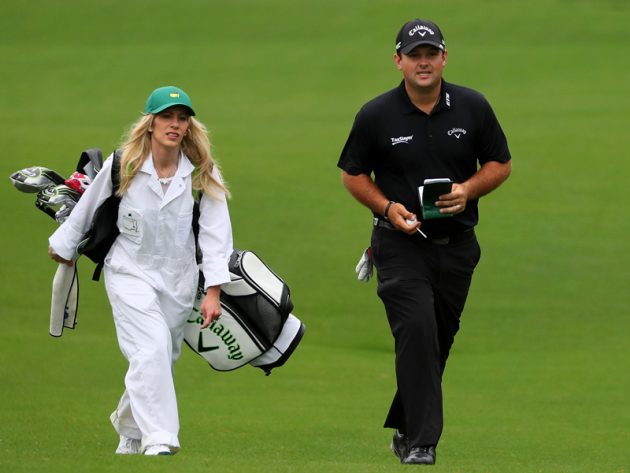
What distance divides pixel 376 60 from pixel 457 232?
2856cm

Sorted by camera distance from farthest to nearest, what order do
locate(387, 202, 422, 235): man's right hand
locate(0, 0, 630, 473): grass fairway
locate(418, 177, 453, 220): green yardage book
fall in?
locate(0, 0, 630, 473): grass fairway
locate(387, 202, 422, 235): man's right hand
locate(418, 177, 453, 220): green yardage book

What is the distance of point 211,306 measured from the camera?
8.81m

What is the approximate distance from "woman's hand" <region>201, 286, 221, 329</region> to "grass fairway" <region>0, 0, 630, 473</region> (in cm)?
78

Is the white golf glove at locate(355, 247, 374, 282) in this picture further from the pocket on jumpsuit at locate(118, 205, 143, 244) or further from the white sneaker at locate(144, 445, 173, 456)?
the white sneaker at locate(144, 445, 173, 456)

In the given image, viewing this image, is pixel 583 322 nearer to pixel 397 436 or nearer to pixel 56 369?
pixel 56 369

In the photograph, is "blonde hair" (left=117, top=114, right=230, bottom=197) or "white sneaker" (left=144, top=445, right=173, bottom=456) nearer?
"white sneaker" (left=144, top=445, right=173, bottom=456)

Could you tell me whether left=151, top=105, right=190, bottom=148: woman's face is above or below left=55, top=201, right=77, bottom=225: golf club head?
above

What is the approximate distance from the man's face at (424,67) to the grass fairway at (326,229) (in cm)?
215

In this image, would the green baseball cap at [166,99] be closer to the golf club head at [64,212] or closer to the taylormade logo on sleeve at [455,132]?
the golf club head at [64,212]

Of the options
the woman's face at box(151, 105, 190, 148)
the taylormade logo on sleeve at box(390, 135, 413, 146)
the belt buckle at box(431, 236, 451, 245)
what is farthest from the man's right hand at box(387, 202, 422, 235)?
the woman's face at box(151, 105, 190, 148)

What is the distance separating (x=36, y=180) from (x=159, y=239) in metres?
1.06

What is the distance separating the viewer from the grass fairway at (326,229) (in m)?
12.2

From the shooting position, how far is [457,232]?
9.12 metres

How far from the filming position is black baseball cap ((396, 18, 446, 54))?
8.89m
